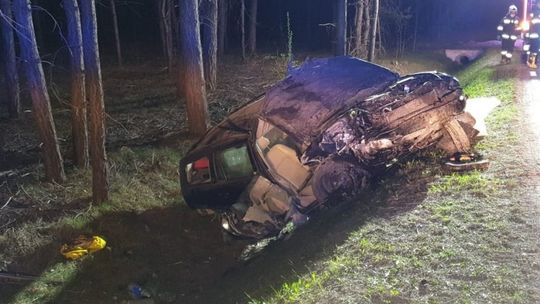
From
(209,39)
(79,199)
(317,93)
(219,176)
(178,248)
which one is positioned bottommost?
(178,248)

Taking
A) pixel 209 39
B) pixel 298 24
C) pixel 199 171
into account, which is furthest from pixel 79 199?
pixel 298 24

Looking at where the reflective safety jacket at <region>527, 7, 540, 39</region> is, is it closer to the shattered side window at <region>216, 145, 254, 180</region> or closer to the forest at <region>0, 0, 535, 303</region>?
the forest at <region>0, 0, 535, 303</region>

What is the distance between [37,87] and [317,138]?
4226mm

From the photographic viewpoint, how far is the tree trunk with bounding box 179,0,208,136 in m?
9.04

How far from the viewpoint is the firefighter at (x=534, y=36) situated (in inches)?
444

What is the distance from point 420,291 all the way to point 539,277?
90 centimetres

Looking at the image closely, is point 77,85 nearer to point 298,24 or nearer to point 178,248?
point 178,248

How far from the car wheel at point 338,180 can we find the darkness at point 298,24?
14.2m

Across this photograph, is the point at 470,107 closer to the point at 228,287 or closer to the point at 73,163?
the point at 228,287

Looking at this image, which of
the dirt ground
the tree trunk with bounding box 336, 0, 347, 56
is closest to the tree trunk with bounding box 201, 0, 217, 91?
the tree trunk with bounding box 336, 0, 347, 56

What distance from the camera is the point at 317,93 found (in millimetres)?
5926

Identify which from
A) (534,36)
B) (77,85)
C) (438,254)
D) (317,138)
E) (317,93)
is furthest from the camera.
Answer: (534,36)

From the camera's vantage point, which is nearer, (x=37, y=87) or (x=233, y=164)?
(x=233, y=164)

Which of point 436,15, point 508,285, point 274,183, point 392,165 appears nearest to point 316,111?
point 274,183
